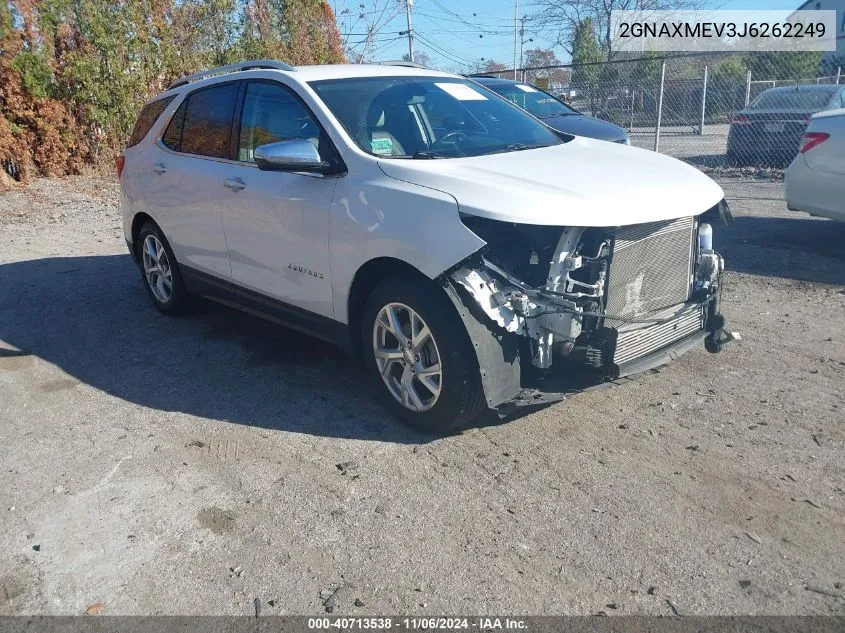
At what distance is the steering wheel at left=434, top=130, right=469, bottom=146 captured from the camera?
4.57 metres

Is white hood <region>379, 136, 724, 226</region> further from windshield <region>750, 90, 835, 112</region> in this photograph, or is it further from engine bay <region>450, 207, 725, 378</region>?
windshield <region>750, 90, 835, 112</region>

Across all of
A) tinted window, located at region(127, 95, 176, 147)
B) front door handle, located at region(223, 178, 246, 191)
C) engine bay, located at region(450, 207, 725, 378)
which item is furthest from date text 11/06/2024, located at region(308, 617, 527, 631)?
tinted window, located at region(127, 95, 176, 147)

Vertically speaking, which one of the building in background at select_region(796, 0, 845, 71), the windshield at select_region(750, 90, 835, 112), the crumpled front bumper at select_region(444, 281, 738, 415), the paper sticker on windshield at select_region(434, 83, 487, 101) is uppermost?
the building in background at select_region(796, 0, 845, 71)

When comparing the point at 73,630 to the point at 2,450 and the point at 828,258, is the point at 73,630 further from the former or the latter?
the point at 828,258

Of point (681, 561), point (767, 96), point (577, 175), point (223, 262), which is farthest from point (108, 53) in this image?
point (681, 561)

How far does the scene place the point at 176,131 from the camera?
19.5 feet

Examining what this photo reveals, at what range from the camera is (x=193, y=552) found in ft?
10.6

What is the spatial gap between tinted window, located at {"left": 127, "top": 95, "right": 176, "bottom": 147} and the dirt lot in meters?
1.85

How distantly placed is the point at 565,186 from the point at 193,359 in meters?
3.06

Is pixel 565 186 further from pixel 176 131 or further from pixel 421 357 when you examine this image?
pixel 176 131

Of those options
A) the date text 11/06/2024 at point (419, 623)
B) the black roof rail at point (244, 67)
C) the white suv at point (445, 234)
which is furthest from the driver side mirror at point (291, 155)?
the date text 11/06/2024 at point (419, 623)

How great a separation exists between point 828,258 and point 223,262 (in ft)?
19.0

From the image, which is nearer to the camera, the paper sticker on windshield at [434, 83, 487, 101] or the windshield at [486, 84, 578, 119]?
the paper sticker on windshield at [434, 83, 487, 101]

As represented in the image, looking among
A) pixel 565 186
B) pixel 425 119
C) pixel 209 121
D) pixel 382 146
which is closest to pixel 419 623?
pixel 565 186
